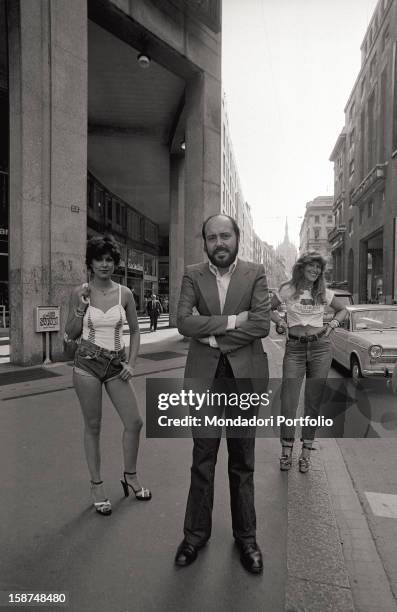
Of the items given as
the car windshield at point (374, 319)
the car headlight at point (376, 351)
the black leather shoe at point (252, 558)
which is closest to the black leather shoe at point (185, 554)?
the black leather shoe at point (252, 558)

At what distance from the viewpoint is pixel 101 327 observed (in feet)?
9.87

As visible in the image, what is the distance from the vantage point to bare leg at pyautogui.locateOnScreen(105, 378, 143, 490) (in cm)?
307

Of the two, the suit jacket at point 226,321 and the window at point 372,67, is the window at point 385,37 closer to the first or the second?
the window at point 372,67

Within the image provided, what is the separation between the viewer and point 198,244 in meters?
14.2

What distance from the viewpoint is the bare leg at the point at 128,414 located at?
10.1ft

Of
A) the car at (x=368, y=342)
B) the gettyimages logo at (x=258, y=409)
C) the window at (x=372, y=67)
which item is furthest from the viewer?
the window at (x=372, y=67)

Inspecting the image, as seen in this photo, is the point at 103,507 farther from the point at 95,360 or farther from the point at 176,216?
the point at 176,216

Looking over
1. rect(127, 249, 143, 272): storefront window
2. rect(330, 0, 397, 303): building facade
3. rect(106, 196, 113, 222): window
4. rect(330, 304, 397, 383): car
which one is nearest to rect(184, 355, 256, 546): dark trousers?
rect(330, 304, 397, 383): car

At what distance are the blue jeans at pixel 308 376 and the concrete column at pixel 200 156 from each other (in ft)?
32.9

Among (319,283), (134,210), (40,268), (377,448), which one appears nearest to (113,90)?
(40,268)

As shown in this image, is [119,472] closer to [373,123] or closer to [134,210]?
[134,210]

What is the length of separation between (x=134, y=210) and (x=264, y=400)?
3415 centimetres

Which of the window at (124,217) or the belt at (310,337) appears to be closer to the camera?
the belt at (310,337)

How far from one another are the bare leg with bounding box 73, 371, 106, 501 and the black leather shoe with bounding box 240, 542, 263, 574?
3.75 feet
